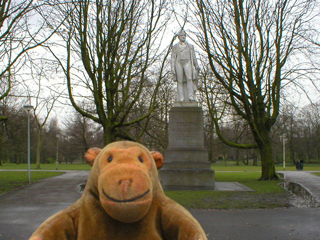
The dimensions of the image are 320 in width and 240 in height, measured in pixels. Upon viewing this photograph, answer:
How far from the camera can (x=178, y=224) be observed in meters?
2.34

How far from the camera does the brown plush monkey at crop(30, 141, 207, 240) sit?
Result: 80.0 inches

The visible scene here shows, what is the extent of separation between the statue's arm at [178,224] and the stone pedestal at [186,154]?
9.82m

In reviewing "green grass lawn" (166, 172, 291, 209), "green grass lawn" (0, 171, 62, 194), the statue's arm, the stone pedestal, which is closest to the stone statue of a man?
the stone pedestal

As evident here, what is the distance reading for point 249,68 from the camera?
52.2ft

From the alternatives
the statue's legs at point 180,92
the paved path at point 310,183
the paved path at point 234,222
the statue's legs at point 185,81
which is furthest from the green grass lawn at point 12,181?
the paved path at point 310,183

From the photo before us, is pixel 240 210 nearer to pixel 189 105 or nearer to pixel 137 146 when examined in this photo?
pixel 189 105

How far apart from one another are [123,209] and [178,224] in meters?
0.54

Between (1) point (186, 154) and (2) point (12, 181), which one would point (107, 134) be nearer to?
(1) point (186, 154)

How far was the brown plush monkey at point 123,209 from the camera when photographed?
2033 millimetres

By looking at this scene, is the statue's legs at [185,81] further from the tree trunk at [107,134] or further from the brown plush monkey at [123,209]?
the brown plush monkey at [123,209]

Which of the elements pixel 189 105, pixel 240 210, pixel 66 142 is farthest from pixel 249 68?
pixel 66 142

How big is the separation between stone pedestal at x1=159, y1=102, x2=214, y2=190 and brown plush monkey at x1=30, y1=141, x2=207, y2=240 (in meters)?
9.82

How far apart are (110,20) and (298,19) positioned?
9.01 metres

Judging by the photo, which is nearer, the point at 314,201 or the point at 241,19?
the point at 314,201
